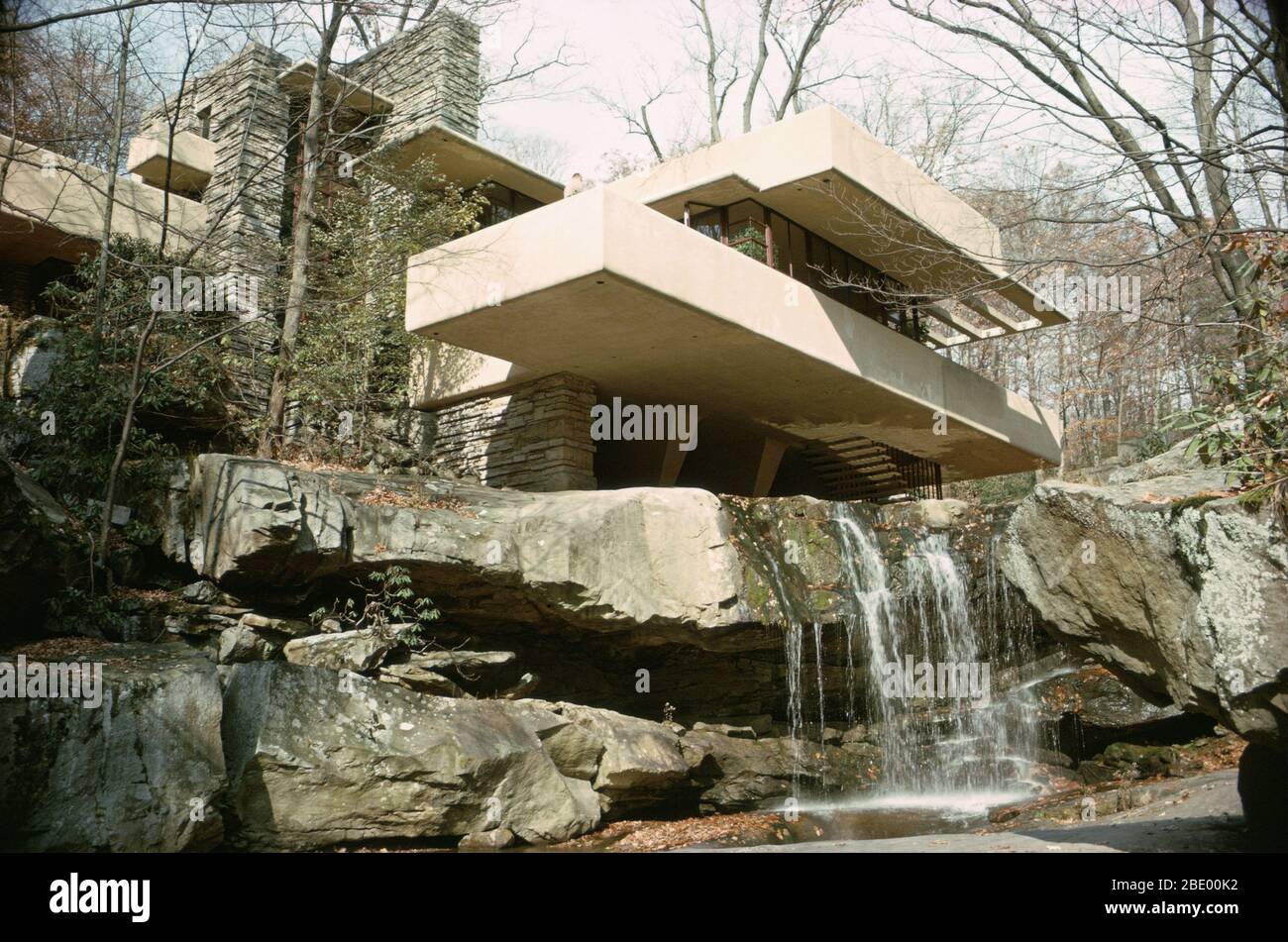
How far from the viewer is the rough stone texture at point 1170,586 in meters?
4.77

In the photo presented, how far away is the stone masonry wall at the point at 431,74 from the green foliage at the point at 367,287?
110 cm

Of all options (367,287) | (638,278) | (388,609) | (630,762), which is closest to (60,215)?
(367,287)

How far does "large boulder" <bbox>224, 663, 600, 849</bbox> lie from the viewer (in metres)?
7.58

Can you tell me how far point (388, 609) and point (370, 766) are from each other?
8.66 feet

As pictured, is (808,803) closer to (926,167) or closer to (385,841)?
(385,841)

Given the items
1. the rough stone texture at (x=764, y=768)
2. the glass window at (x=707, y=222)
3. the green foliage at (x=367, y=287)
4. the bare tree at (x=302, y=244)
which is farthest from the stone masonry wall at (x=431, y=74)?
the rough stone texture at (x=764, y=768)

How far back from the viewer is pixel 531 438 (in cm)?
1409

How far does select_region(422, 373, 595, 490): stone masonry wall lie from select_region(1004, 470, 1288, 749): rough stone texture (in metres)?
8.10

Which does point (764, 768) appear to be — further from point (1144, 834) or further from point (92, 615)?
point (92, 615)

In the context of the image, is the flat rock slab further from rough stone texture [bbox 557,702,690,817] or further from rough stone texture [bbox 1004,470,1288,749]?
rough stone texture [bbox 557,702,690,817]

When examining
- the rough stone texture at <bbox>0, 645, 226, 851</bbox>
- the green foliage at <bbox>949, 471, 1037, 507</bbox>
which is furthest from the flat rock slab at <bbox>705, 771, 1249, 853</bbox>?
the green foliage at <bbox>949, 471, 1037, 507</bbox>

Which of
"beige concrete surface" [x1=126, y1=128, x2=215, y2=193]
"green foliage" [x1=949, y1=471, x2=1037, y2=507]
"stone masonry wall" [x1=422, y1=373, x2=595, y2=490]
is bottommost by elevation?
"stone masonry wall" [x1=422, y1=373, x2=595, y2=490]

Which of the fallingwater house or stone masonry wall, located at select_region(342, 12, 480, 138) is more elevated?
stone masonry wall, located at select_region(342, 12, 480, 138)
